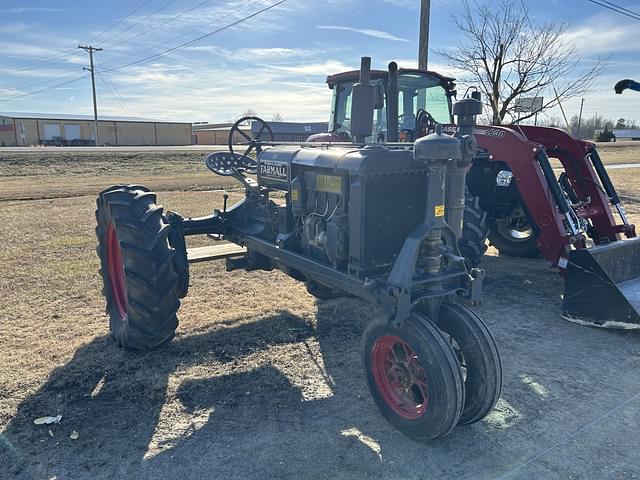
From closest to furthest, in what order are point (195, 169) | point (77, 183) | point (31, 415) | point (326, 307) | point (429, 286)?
point (429, 286), point (31, 415), point (326, 307), point (77, 183), point (195, 169)

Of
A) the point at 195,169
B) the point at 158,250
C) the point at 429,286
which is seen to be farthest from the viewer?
the point at 195,169

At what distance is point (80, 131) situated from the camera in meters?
54.1

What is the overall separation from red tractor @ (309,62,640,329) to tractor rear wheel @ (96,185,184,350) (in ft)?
5.82

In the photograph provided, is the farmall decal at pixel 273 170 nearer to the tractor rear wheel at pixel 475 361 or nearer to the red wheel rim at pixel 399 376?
the red wheel rim at pixel 399 376

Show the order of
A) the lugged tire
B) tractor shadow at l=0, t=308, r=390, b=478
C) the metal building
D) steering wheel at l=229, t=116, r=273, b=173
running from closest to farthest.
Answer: tractor shadow at l=0, t=308, r=390, b=478 → steering wheel at l=229, t=116, r=273, b=173 → the lugged tire → the metal building

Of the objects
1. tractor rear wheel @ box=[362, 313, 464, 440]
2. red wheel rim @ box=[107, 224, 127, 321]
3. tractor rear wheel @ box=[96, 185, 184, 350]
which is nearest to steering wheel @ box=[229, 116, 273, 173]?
tractor rear wheel @ box=[96, 185, 184, 350]

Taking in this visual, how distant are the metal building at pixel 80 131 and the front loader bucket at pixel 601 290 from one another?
5042cm

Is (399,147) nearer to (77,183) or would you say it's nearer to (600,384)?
(600,384)

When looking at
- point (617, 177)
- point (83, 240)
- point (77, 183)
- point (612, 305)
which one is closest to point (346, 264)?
point (612, 305)

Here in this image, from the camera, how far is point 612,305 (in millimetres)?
4363

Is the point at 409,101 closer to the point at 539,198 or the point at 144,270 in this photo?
the point at 539,198

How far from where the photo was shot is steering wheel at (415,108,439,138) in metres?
5.82

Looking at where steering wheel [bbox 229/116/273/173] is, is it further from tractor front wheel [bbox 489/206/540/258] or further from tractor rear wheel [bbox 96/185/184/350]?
tractor front wheel [bbox 489/206/540/258]

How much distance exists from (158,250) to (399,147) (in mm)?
1851
